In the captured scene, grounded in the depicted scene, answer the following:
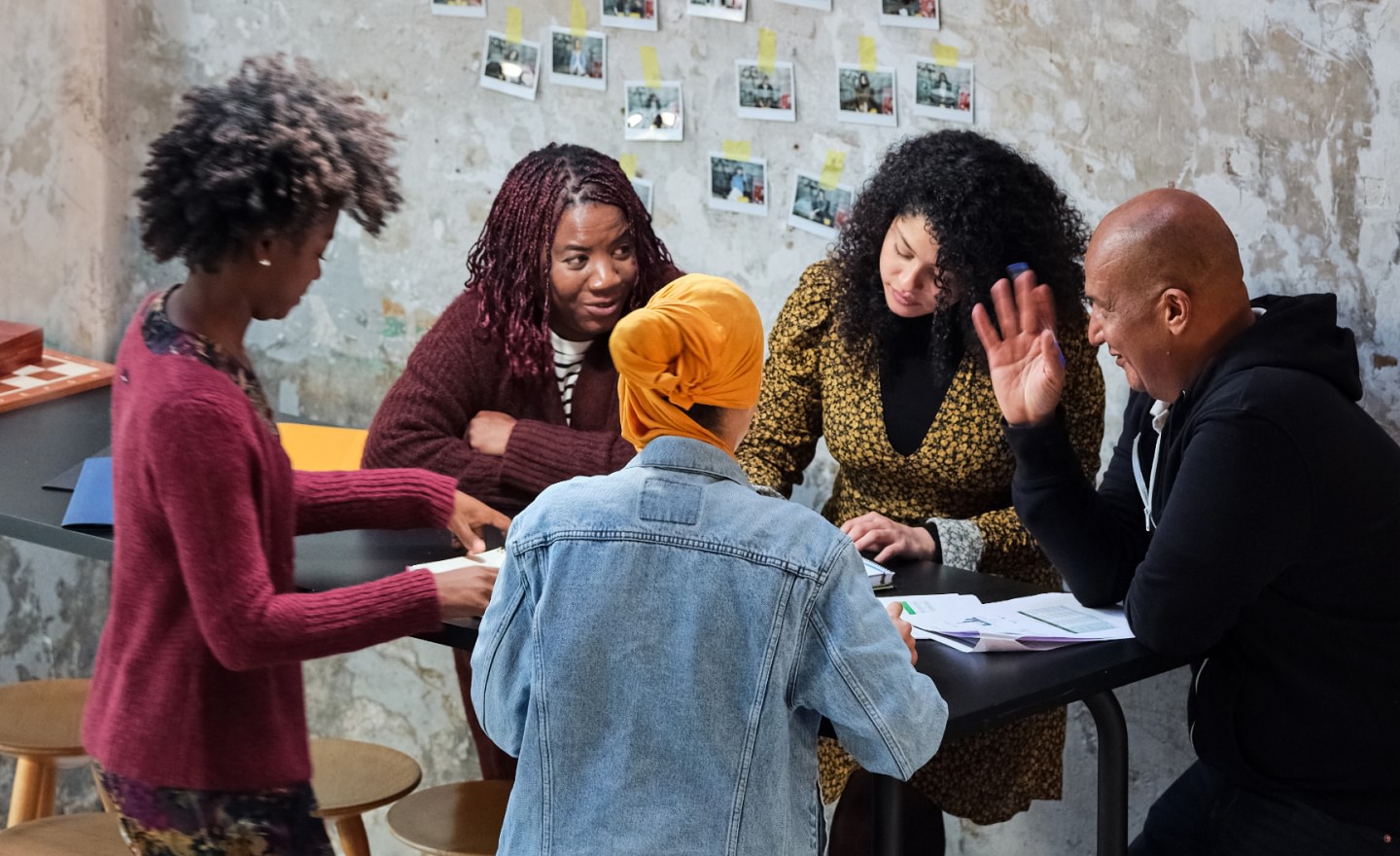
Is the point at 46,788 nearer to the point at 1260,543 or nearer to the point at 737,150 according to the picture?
the point at 737,150

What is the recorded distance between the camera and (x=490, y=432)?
2.91m

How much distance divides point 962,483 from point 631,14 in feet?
4.95

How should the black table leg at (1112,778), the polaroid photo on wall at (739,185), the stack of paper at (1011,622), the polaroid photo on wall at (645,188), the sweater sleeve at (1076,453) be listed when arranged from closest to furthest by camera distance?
the stack of paper at (1011,622), the black table leg at (1112,778), the sweater sleeve at (1076,453), the polaroid photo on wall at (739,185), the polaroid photo on wall at (645,188)

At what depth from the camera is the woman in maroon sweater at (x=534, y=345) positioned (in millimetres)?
2852

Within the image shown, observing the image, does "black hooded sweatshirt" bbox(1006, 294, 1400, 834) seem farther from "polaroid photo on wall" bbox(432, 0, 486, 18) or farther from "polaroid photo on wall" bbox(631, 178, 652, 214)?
"polaroid photo on wall" bbox(432, 0, 486, 18)

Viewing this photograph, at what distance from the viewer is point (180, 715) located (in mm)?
1890

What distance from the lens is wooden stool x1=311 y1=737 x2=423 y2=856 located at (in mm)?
2762

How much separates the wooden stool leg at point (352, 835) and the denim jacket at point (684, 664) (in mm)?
1121

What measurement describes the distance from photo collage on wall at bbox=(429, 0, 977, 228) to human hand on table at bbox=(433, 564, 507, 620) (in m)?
1.58

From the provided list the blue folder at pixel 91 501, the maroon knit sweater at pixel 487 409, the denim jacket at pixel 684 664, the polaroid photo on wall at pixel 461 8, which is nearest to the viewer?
the denim jacket at pixel 684 664

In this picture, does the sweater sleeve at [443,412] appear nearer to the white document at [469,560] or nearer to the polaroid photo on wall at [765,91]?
the white document at [469,560]

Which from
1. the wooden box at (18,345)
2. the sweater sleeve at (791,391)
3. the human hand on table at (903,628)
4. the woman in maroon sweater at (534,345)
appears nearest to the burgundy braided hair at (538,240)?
the woman in maroon sweater at (534,345)

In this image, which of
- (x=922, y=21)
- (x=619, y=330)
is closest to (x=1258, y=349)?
Answer: (x=619, y=330)

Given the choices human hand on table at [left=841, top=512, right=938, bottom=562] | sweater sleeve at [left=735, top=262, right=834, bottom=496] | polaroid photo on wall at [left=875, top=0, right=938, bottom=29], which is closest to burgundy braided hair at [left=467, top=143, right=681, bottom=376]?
sweater sleeve at [left=735, top=262, right=834, bottom=496]
